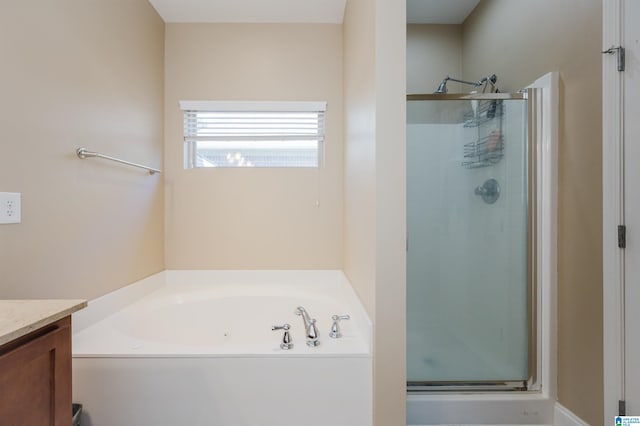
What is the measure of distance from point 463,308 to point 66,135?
7.20ft

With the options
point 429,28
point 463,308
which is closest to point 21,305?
point 463,308

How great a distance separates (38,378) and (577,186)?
2101mm

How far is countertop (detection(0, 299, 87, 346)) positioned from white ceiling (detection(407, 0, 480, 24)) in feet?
8.95

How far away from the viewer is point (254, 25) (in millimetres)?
2361

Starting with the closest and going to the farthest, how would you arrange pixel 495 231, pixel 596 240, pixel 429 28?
pixel 596 240 → pixel 495 231 → pixel 429 28

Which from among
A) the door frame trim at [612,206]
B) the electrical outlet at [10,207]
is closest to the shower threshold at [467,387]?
the door frame trim at [612,206]

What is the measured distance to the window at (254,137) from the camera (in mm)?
2402

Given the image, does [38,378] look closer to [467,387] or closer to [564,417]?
[467,387]

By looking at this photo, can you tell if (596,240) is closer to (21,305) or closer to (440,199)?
(440,199)

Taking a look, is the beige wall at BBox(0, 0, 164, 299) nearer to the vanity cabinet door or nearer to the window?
the window

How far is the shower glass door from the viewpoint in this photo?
1737 millimetres

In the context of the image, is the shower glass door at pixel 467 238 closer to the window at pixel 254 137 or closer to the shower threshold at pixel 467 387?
the shower threshold at pixel 467 387

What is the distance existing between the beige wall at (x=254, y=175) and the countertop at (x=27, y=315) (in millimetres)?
1563

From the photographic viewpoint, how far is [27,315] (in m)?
0.73
